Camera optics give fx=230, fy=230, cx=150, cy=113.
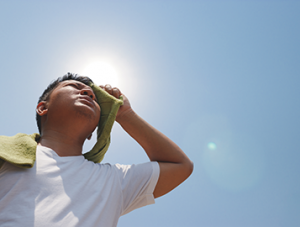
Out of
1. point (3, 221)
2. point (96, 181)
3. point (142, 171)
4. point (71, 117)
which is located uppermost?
point (71, 117)

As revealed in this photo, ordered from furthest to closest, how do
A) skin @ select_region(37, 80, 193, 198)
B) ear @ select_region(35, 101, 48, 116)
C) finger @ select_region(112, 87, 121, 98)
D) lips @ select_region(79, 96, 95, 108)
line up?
finger @ select_region(112, 87, 121, 98), ear @ select_region(35, 101, 48, 116), lips @ select_region(79, 96, 95, 108), skin @ select_region(37, 80, 193, 198)

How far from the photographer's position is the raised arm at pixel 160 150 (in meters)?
2.34

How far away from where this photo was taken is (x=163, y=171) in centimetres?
232

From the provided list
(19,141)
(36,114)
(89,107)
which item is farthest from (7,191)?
(36,114)

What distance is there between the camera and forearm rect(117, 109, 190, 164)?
2494 mm

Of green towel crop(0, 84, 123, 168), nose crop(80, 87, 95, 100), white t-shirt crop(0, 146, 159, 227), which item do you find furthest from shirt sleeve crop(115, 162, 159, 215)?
nose crop(80, 87, 95, 100)

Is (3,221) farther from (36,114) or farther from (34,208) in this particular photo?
(36,114)

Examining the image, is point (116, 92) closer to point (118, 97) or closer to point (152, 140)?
point (118, 97)

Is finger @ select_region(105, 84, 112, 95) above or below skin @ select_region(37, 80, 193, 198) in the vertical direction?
above

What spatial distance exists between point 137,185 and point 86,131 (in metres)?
0.79

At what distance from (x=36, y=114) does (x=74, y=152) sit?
83 centimetres

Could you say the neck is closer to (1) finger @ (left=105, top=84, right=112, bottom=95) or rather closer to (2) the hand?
(2) the hand

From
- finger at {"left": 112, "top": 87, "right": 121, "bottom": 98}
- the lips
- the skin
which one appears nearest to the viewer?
the skin

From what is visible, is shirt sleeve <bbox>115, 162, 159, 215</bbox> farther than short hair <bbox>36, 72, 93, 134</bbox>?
No
